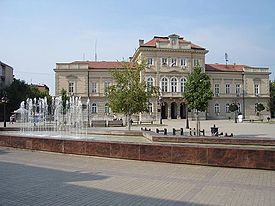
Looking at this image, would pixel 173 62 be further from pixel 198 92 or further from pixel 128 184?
pixel 128 184

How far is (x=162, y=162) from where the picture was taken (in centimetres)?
1149

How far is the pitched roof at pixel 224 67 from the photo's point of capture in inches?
3083

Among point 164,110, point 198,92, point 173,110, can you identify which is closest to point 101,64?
point 164,110

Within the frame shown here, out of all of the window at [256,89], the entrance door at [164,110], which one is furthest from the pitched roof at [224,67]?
the entrance door at [164,110]

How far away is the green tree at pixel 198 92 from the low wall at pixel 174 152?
1447 centimetres

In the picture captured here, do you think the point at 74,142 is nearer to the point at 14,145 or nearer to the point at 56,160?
the point at 56,160

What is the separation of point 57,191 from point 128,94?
64.9ft

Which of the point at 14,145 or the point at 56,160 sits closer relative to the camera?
the point at 56,160

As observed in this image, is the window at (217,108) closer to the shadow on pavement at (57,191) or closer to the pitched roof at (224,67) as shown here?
the pitched roof at (224,67)

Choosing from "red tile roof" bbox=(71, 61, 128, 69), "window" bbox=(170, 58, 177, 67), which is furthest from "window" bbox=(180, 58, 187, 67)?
"red tile roof" bbox=(71, 61, 128, 69)

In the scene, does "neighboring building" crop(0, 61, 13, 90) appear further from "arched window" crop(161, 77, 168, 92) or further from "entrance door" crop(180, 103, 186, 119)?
"entrance door" crop(180, 103, 186, 119)

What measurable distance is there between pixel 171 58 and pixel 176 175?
206 ft

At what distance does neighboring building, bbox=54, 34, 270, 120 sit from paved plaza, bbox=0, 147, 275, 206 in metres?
55.6

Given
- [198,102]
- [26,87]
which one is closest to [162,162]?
[198,102]
